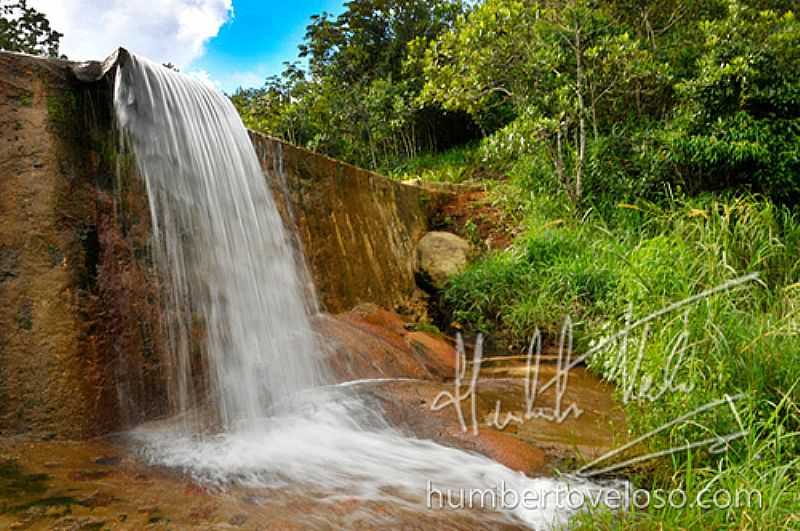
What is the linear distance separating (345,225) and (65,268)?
3.37m

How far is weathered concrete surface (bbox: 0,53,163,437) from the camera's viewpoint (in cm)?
255

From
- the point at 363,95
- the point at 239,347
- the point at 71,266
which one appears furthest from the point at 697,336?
the point at 363,95

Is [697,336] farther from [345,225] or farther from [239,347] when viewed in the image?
[345,225]

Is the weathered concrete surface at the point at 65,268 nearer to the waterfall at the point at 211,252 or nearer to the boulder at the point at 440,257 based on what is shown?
the waterfall at the point at 211,252

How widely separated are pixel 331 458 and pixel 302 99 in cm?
1286

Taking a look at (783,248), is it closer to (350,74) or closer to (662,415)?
(662,415)

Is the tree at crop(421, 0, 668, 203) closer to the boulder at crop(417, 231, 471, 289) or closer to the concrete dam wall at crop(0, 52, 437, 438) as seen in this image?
the boulder at crop(417, 231, 471, 289)

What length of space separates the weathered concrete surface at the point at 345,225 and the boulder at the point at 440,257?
16 centimetres

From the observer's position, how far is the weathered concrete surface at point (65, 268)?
255 cm

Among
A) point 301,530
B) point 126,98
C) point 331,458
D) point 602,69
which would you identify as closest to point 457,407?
point 331,458

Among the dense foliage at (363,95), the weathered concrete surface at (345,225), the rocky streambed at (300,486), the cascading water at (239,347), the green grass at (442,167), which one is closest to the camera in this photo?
the rocky streambed at (300,486)

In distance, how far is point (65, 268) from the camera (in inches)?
107
